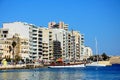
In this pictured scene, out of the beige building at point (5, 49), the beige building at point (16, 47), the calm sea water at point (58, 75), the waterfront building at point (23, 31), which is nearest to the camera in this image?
the calm sea water at point (58, 75)

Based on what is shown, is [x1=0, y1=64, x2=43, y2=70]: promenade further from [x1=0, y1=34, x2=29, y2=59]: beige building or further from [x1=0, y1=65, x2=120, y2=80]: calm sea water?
[x1=0, y1=65, x2=120, y2=80]: calm sea water

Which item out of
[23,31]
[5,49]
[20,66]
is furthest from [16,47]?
[20,66]

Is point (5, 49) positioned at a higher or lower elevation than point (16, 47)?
lower

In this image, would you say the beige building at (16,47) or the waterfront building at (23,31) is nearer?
the beige building at (16,47)

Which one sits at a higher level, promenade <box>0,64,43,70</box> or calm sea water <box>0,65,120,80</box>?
promenade <box>0,64,43,70</box>

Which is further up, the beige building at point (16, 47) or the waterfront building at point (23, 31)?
the waterfront building at point (23, 31)

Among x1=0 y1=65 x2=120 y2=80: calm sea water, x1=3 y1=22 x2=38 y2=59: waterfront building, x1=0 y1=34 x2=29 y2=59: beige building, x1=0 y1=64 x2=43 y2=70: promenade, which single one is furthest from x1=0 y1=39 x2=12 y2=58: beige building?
x1=0 y1=65 x2=120 y2=80: calm sea water

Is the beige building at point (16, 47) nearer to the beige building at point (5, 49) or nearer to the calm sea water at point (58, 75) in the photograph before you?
the beige building at point (5, 49)

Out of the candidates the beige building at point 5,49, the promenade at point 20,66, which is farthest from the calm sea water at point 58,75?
the beige building at point 5,49

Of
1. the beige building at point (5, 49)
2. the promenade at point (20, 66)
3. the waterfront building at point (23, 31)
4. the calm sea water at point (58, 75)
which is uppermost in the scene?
the waterfront building at point (23, 31)

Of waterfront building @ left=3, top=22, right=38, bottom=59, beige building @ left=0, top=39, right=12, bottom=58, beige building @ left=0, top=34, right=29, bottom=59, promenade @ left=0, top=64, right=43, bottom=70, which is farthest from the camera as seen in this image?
waterfront building @ left=3, top=22, right=38, bottom=59

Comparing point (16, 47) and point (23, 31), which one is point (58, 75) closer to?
point (16, 47)

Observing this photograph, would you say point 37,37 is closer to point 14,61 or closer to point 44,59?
point 44,59

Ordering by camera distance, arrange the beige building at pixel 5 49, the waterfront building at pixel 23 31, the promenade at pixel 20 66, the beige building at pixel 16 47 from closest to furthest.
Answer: the promenade at pixel 20 66, the beige building at pixel 5 49, the beige building at pixel 16 47, the waterfront building at pixel 23 31
